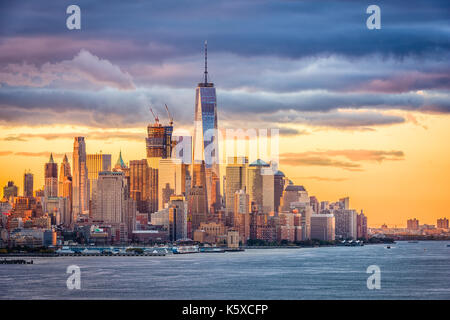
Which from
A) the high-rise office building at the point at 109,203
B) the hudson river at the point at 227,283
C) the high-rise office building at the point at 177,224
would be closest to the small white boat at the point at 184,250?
the high-rise office building at the point at 177,224

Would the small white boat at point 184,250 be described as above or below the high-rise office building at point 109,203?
below

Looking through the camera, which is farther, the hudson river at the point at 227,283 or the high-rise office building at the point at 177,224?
the high-rise office building at the point at 177,224

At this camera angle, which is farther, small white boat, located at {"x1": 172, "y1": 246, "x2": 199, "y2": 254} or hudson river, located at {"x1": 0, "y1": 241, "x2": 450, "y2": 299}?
small white boat, located at {"x1": 172, "y1": 246, "x2": 199, "y2": 254}

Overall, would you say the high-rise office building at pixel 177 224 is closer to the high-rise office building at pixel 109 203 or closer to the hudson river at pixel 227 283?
the high-rise office building at pixel 109 203

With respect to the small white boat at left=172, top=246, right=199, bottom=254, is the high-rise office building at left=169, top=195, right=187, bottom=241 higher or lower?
higher

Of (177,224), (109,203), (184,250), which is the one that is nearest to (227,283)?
(184,250)

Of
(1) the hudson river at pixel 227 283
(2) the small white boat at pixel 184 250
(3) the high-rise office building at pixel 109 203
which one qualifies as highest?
(3) the high-rise office building at pixel 109 203

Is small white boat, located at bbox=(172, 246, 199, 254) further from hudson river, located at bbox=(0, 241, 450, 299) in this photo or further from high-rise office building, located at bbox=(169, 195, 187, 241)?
hudson river, located at bbox=(0, 241, 450, 299)

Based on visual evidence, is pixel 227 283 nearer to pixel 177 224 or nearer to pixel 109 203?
pixel 177 224

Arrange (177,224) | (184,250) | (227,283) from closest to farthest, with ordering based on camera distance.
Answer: (227,283) < (184,250) < (177,224)

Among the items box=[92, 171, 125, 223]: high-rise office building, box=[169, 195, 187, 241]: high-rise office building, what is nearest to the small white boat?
box=[169, 195, 187, 241]: high-rise office building
